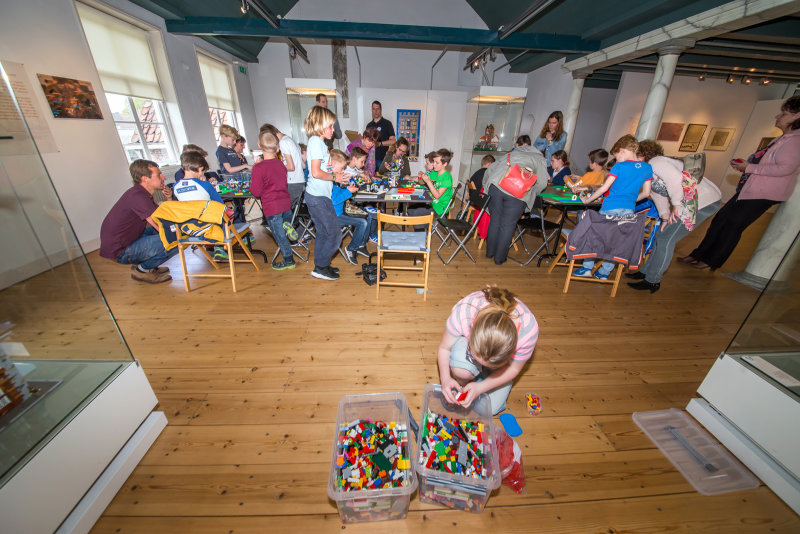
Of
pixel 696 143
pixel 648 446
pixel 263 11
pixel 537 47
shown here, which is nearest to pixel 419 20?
pixel 537 47

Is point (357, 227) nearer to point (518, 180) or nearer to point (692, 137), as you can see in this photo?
point (518, 180)

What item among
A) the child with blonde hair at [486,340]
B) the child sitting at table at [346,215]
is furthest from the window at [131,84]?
the child with blonde hair at [486,340]

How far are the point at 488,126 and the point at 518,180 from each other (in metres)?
6.15

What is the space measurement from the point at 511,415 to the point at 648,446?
2.68ft

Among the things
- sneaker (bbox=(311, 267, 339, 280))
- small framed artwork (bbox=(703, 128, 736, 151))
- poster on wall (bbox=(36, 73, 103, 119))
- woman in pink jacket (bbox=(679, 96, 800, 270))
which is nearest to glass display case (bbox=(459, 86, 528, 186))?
woman in pink jacket (bbox=(679, 96, 800, 270))

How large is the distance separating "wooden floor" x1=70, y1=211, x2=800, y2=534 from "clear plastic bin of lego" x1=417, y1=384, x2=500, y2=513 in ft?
0.39

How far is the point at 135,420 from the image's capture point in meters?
1.62

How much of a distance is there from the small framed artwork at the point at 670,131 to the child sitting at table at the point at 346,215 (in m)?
9.70

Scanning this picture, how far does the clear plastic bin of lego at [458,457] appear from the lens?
1.35 m

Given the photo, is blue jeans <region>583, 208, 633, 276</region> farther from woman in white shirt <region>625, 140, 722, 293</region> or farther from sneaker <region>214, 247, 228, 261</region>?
sneaker <region>214, 247, 228, 261</region>

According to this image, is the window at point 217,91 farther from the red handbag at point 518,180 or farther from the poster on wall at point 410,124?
the red handbag at point 518,180

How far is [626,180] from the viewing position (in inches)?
116

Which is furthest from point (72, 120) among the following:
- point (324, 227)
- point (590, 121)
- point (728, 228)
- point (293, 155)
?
point (590, 121)

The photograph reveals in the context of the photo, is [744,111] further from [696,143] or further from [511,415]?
[511,415]
